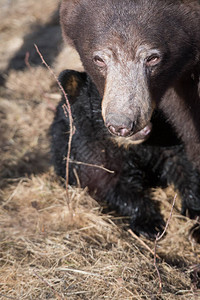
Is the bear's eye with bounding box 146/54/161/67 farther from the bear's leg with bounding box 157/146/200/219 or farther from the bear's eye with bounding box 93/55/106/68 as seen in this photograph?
the bear's leg with bounding box 157/146/200/219

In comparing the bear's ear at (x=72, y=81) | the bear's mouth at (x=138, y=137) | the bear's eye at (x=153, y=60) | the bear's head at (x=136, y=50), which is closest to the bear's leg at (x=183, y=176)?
the bear's mouth at (x=138, y=137)

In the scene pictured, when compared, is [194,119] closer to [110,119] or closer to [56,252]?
[110,119]

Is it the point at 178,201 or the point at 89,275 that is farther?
the point at 178,201

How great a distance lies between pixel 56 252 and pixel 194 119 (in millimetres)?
1683

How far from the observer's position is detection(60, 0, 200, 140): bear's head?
306 cm

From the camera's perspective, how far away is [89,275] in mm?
3428

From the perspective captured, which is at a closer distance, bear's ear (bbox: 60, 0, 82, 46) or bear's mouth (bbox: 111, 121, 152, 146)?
bear's ear (bbox: 60, 0, 82, 46)

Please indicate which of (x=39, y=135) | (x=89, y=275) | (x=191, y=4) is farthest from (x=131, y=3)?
(x=39, y=135)

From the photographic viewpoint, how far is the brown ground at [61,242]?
10.8 feet

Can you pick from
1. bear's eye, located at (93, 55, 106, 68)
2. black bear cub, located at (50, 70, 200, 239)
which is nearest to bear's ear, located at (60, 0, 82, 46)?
black bear cub, located at (50, 70, 200, 239)

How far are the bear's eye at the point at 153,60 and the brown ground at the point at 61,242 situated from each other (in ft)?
5.26

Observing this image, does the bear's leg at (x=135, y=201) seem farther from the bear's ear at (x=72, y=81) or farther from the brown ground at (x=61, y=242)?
the bear's ear at (x=72, y=81)

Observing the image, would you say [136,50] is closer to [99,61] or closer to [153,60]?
[153,60]

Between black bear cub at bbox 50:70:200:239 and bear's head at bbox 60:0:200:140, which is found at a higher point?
bear's head at bbox 60:0:200:140
